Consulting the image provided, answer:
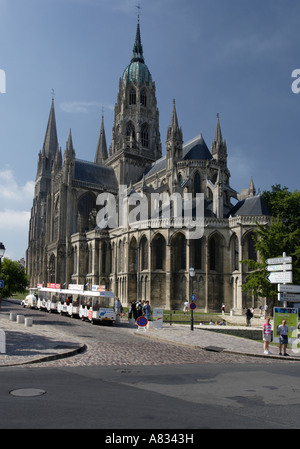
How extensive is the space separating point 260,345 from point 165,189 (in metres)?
36.5

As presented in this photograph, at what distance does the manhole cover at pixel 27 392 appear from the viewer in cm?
806

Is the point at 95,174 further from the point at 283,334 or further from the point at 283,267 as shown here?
the point at 283,334

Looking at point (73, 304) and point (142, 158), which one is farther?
point (142, 158)

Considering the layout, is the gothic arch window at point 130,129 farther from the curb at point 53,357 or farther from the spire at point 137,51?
the curb at point 53,357

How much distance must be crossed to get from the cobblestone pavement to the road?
0.13m

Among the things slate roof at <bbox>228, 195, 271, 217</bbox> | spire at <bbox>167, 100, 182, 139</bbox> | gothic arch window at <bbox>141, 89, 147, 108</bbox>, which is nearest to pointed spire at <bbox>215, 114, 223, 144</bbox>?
spire at <bbox>167, 100, 182, 139</bbox>

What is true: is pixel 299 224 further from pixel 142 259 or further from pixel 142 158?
pixel 142 158

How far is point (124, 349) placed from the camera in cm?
1622

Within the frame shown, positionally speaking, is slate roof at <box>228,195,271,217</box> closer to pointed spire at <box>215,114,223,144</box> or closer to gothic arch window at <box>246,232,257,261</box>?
gothic arch window at <box>246,232,257,261</box>

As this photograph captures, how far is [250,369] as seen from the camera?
1280 centimetres

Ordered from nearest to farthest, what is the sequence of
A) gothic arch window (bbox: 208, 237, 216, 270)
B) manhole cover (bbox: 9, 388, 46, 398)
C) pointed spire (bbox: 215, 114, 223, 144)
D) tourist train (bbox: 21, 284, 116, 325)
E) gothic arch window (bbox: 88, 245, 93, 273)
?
manhole cover (bbox: 9, 388, 46, 398) < tourist train (bbox: 21, 284, 116, 325) < gothic arch window (bbox: 208, 237, 216, 270) < pointed spire (bbox: 215, 114, 223, 144) < gothic arch window (bbox: 88, 245, 93, 273)

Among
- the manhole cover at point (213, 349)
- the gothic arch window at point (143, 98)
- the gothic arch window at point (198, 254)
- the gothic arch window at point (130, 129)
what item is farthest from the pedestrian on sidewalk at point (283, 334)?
the gothic arch window at point (143, 98)

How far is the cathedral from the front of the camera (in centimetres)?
4428
